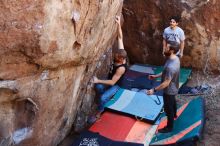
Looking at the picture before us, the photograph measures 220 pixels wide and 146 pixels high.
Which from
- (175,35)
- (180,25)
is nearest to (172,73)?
(175,35)

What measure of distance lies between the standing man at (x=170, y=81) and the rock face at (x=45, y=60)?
3.37ft

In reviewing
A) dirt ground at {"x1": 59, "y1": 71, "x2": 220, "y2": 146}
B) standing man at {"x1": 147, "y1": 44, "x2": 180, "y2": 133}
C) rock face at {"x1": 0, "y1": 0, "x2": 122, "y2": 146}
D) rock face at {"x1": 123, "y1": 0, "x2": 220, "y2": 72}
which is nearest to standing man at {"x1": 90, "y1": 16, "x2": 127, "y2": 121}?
rock face at {"x1": 0, "y1": 0, "x2": 122, "y2": 146}

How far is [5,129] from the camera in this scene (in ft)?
15.0

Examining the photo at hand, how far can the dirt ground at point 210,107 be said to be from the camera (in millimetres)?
5891

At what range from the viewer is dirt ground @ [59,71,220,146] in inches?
232

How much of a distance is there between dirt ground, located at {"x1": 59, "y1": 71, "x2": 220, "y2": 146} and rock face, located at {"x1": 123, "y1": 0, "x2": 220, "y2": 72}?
1.11ft

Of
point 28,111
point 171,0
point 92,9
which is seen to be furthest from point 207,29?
point 28,111

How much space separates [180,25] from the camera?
8.84 m

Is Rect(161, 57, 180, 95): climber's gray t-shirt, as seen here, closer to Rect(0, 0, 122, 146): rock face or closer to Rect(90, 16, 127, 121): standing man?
Rect(90, 16, 127, 121): standing man

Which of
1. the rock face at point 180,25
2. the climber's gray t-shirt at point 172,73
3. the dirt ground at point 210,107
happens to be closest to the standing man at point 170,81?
the climber's gray t-shirt at point 172,73

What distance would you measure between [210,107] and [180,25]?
2.50 m

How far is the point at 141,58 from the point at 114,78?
138 inches

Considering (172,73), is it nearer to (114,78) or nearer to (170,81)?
(170,81)

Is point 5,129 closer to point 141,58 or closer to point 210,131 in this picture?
point 210,131
